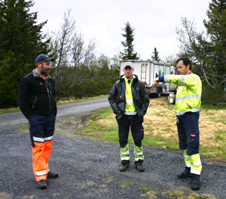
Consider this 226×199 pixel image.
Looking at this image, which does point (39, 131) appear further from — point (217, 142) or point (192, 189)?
point (217, 142)

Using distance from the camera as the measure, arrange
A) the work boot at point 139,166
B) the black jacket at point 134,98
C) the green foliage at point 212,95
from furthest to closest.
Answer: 1. the green foliage at point 212,95
2. the black jacket at point 134,98
3. the work boot at point 139,166

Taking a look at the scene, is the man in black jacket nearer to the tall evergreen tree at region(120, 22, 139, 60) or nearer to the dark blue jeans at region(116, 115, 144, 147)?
the dark blue jeans at region(116, 115, 144, 147)

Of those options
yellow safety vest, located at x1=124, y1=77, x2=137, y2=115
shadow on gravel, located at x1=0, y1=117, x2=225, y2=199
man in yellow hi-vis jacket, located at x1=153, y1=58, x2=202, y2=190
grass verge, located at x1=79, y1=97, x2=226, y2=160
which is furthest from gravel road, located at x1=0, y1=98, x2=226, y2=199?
yellow safety vest, located at x1=124, y1=77, x2=137, y2=115

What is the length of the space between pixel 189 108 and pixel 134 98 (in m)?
1.07

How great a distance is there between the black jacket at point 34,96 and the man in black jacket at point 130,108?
1.26 meters

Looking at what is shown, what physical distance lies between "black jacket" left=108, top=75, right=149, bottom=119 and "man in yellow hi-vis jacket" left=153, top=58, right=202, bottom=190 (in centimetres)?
74

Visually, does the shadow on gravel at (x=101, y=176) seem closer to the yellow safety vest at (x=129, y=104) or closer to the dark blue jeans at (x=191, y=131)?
the dark blue jeans at (x=191, y=131)

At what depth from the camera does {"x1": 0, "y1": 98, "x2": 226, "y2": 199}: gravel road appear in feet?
10.8

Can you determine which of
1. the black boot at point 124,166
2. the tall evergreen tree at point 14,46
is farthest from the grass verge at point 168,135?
the tall evergreen tree at point 14,46

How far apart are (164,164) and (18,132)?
5.58 m

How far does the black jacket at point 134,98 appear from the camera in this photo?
435 cm

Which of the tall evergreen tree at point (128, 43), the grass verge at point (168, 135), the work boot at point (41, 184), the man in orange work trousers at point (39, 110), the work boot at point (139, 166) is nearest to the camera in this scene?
the work boot at point (41, 184)

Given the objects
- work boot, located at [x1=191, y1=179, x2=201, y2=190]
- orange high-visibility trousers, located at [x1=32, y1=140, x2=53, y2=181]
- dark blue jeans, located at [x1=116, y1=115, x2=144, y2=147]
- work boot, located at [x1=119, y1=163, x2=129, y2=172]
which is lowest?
work boot, located at [x1=119, y1=163, x2=129, y2=172]

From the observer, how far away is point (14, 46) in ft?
54.6
